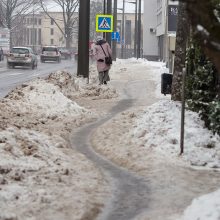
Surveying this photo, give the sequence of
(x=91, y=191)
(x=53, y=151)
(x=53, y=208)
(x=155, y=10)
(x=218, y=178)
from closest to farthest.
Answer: (x=53, y=208) < (x=91, y=191) < (x=218, y=178) < (x=53, y=151) < (x=155, y=10)

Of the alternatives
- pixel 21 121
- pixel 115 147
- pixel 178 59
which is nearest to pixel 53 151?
pixel 115 147

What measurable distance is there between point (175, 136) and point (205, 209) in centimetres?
319

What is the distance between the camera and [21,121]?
33.6 feet

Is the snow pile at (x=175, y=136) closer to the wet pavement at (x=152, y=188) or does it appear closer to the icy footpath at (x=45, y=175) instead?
the wet pavement at (x=152, y=188)

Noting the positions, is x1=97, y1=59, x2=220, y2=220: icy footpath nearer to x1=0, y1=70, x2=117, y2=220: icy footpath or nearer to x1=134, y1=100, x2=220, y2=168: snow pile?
x1=134, y1=100, x2=220, y2=168: snow pile

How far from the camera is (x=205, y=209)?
507cm

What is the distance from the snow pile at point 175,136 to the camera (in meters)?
7.64

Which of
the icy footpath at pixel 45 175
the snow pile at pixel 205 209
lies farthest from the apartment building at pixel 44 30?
the snow pile at pixel 205 209

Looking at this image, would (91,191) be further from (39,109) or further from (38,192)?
(39,109)

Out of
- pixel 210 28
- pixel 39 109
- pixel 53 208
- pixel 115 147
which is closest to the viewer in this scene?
pixel 210 28

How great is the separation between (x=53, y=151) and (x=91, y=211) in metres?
2.23

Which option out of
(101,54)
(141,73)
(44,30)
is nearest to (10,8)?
(141,73)

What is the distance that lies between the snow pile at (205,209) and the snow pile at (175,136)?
2.13 metres

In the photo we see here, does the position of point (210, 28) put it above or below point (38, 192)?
above
